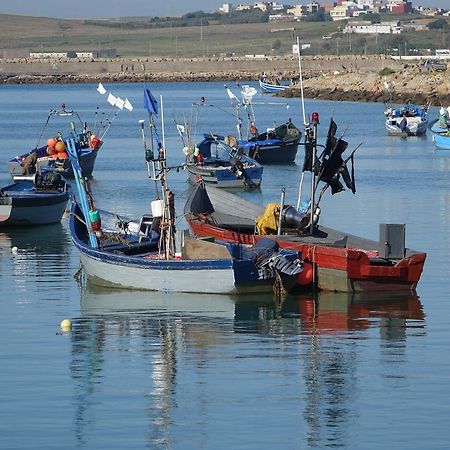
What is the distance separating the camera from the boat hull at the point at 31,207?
31.3m

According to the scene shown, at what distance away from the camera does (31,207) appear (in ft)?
104

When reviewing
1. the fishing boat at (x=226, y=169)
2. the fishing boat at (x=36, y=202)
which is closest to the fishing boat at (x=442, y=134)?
the fishing boat at (x=226, y=169)

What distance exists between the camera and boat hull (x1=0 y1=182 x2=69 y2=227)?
103 feet

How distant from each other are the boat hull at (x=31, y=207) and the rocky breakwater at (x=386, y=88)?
56.8 m

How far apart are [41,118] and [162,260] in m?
67.5

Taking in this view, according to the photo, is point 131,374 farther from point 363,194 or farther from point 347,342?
point 363,194

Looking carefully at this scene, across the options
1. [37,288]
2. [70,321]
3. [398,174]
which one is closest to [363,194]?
[398,174]

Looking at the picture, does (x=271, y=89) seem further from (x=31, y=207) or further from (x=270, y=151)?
(x=31, y=207)

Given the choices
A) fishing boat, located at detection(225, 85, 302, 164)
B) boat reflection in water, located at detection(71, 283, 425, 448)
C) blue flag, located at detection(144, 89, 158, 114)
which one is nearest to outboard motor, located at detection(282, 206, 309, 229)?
boat reflection in water, located at detection(71, 283, 425, 448)

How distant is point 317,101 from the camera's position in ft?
361

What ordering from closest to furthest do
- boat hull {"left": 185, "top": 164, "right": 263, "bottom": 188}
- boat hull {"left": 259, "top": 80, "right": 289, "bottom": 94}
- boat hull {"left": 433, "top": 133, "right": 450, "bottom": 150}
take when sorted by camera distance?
boat hull {"left": 185, "top": 164, "right": 263, "bottom": 188} → boat hull {"left": 433, "top": 133, "right": 450, "bottom": 150} → boat hull {"left": 259, "top": 80, "right": 289, "bottom": 94}

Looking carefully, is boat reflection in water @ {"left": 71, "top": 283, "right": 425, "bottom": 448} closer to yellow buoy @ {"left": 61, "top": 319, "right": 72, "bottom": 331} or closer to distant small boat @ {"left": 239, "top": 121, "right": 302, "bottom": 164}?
yellow buoy @ {"left": 61, "top": 319, "right": 72, "bottom": 331}

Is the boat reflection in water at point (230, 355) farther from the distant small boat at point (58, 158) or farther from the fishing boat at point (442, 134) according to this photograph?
the fishing boat at point (442, 134)

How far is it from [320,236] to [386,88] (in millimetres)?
80063
